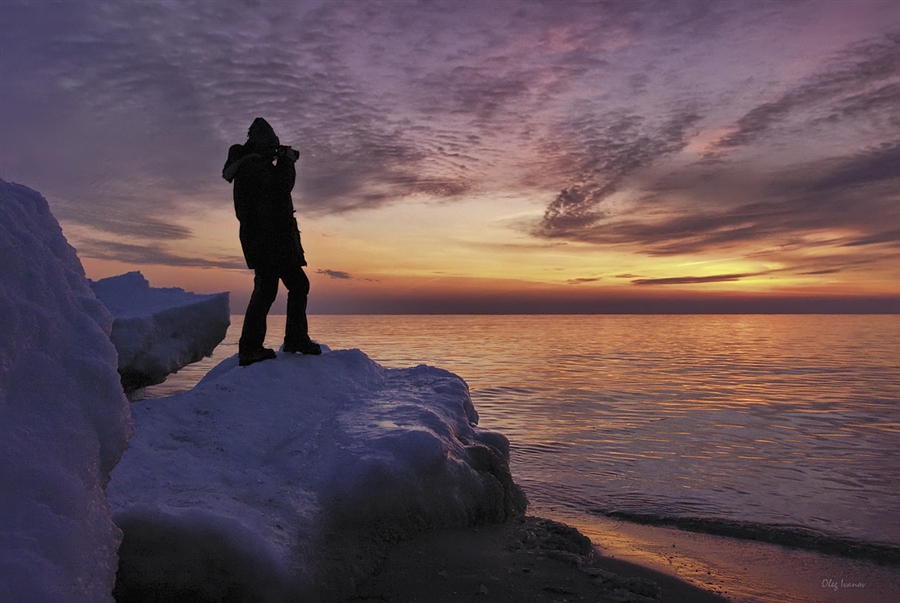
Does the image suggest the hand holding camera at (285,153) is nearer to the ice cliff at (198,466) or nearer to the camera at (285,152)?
the camera at (285,152)

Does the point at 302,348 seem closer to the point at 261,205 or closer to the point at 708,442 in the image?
the point at 261,205

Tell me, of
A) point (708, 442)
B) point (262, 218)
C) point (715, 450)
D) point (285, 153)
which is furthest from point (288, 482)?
point (708, 442)

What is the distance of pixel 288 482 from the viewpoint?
11.3 ft

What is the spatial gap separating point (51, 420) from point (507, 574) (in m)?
2.44

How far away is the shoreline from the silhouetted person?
320cm

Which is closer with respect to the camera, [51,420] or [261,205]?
[51,420]

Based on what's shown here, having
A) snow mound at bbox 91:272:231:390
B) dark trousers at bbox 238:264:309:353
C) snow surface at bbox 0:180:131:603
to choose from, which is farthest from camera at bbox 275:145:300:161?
snow mound at bbox 91:272:231:390

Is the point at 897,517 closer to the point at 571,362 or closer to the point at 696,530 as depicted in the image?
the point at 696,530

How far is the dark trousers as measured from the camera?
5.92 metres

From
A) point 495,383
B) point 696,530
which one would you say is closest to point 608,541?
point 696,530

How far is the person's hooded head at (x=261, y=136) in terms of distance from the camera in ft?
19.6

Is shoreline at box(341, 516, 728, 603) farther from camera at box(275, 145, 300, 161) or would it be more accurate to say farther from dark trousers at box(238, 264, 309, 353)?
camera at box(275, 145, 300, 161)

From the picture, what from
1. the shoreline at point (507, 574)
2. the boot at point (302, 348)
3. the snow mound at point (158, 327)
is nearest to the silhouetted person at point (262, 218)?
the boot at point (302, 348)

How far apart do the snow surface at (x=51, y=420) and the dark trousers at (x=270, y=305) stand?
369 centimetres
